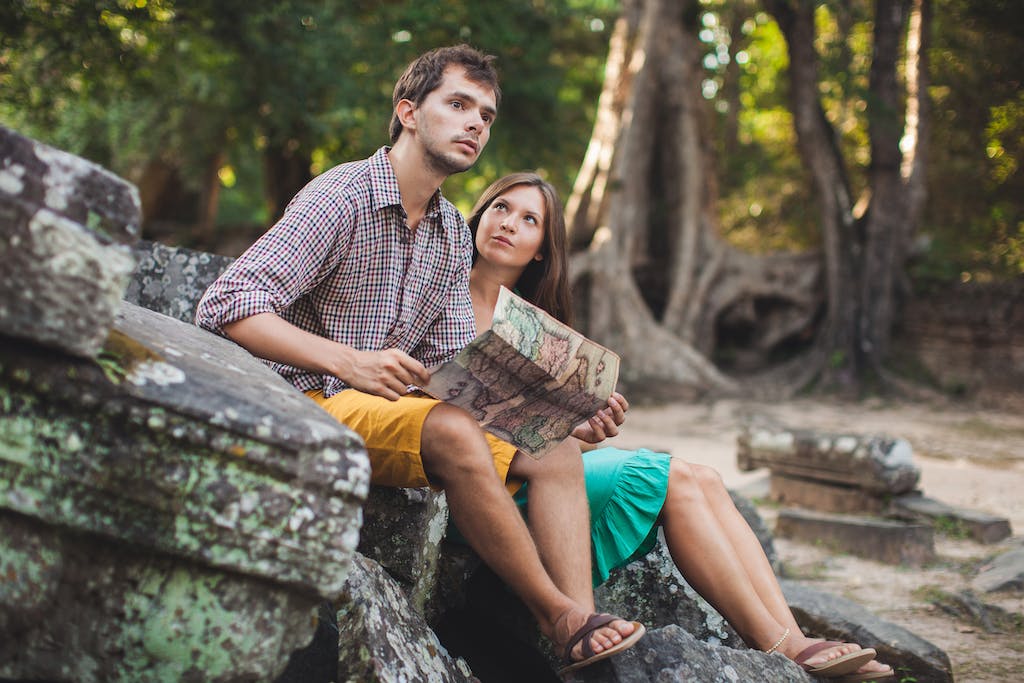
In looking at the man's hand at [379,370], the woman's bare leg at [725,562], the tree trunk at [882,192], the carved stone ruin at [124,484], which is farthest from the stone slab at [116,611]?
the tree trunk at [882,192]

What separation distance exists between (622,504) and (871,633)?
3.73ft

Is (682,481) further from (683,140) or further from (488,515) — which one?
(683,140)

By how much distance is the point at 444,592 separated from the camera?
2801 mm

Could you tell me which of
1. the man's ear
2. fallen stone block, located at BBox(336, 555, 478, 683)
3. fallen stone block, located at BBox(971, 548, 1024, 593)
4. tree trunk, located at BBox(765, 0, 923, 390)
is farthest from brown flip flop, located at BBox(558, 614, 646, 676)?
tree trunk, located at BBox(765, 0, 923, 390)

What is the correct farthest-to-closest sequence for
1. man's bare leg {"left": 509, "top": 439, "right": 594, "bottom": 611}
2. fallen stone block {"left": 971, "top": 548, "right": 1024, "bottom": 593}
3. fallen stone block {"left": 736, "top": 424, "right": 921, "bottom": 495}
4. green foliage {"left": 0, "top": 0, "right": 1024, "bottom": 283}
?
green foliage {"left": 0, "top": 0, "right": 1024, "bottom": 283} < fallen stone block {"left": 736, "top": 424, "right": 921, "bottom": 495} < fallen stone block {"left": 971, "top": 548, "right": 1024, "bottom": 593} < man's bare leg {"left": 509, "top": 439, "right": 594, "bottom": 611}

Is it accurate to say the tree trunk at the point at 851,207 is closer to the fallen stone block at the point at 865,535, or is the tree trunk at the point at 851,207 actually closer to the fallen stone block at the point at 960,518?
the fallen stone block at the point at 960,518

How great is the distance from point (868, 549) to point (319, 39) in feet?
23.9

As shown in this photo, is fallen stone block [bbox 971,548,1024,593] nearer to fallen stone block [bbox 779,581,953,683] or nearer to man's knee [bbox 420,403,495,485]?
fallen stone block [bbox 779,581,953,683]

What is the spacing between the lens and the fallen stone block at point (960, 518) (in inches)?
207

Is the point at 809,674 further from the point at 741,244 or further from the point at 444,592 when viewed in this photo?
the point at 741,244

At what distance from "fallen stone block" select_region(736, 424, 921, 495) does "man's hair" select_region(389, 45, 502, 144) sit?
3.84 m

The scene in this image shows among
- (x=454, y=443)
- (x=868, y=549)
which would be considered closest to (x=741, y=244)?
(x=868, y=549)

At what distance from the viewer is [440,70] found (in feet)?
→ 9.27

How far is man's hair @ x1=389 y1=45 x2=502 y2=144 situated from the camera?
9.26 ft
